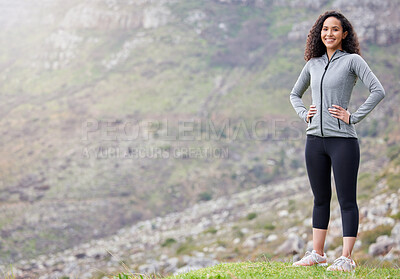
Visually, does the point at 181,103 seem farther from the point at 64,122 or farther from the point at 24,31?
the point at 24,31

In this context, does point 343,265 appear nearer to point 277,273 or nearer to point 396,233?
point 277,273

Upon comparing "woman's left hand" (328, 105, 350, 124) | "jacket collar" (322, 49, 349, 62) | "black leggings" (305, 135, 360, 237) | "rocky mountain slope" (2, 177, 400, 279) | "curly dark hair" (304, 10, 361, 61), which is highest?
"curly dark hair" (304, 10, 361, 61)

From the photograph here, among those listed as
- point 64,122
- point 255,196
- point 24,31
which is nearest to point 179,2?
point 24,31

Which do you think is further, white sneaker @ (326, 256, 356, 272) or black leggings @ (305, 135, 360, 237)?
black leggings @ (305, 135, 360, 237)

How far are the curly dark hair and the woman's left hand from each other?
2.00 feet

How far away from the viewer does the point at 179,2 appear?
52688 mm

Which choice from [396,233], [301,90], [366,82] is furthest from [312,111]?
[396,233]

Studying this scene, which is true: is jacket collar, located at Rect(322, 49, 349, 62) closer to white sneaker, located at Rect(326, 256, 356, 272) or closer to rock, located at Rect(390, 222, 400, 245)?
white sneaker, located at Rect(326, 256, 356, 272)

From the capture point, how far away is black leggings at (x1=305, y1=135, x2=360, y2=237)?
3674mm

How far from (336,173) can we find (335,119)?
496 mm

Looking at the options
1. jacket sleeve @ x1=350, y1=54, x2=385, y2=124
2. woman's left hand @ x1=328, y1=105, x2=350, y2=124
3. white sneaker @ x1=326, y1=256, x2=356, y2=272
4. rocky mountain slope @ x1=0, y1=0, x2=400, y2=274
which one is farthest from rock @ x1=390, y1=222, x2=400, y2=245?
woman's left hand @ x1=328, y1=105, x2=350, y2=124

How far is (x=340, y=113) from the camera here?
3.71 metres

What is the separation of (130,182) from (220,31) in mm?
29353

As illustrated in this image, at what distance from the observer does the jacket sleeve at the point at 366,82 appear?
3.67 m
